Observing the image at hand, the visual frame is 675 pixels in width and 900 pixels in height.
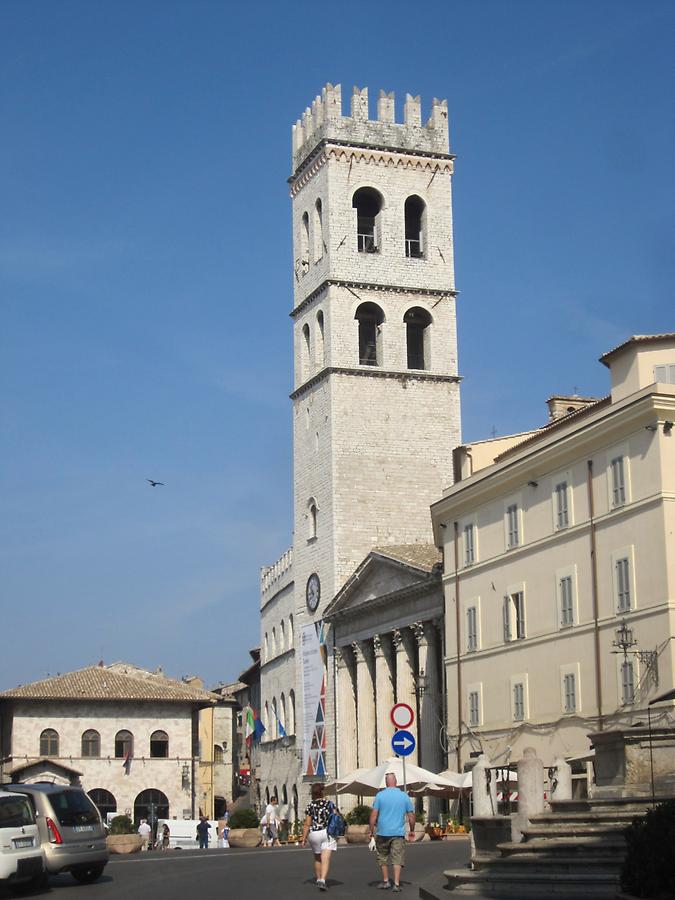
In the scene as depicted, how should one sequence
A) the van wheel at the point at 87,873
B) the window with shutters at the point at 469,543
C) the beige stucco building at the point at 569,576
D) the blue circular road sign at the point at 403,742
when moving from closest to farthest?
the van wheel at the point at 87,873 → the blue circular road sign at the point at 403,742 → the beige stucco building at the point at 569,576 → the window with shutters at the point at 469,543

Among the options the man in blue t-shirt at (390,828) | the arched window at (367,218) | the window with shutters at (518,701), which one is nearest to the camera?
the man in blue t-shirt at (390,828)

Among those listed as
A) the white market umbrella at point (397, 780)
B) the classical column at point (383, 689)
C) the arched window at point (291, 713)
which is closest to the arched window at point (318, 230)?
the classical column at point (383, 689)

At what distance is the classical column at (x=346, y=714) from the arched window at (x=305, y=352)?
43.1 feet

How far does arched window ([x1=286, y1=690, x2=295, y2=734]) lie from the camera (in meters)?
72.6

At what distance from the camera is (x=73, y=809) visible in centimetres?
2428

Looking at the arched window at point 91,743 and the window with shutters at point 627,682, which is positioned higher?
the window with shutters at point 627,682

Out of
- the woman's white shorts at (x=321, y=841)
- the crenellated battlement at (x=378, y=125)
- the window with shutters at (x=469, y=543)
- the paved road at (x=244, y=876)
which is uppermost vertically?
the crenellated battlement at (x=378, y=125)

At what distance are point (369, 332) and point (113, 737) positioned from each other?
22.5 meters

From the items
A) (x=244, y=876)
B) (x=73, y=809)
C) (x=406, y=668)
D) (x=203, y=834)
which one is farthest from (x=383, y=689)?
(x=73, y=809)

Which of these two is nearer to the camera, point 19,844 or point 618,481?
point 19,844

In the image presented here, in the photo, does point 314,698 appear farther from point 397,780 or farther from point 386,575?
point 397,780

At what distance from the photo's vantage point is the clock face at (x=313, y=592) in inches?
2657

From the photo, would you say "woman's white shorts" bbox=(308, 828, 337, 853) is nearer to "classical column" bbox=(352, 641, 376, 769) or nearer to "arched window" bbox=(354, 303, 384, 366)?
"classical column" bbox=(352, 641, 376, 769)

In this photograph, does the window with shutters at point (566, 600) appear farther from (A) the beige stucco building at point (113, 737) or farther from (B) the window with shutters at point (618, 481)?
(A) the beige stucco building at point (113, 737)
